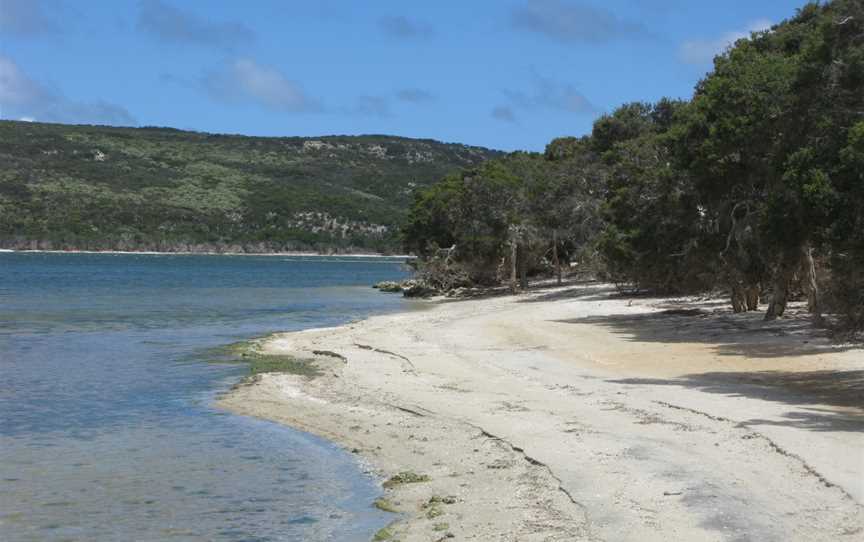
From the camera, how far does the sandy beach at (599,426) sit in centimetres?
947

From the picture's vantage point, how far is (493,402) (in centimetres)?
1672

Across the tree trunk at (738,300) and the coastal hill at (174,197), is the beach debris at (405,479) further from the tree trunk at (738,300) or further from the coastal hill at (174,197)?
the coastal hill at (174,197)

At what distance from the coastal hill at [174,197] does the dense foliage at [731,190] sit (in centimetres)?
10617

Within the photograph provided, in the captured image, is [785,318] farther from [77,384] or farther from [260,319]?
[260,319]

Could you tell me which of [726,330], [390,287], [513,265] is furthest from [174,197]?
[726,330]

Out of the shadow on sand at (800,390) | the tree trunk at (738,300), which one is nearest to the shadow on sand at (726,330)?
the tree trunk at (738,300)

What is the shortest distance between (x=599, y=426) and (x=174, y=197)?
6331 inches

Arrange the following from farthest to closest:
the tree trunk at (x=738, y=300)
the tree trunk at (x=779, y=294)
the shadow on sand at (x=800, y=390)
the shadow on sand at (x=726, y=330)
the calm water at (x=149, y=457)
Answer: the tree trunk at (x=738, y=300) < the tree trunk at (x=779, y=294) < the shadow on sand at (x=726, y=330) < the shadow on sand at (x=800, y=390) < the calm water at (x=149, y=457)

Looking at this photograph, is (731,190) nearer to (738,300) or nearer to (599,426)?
(738,300)

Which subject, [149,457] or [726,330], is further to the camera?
[726,330]

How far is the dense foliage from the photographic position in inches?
628

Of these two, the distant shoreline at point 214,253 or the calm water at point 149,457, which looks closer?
Result: the calm water at point 149,457

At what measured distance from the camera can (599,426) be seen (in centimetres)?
1384

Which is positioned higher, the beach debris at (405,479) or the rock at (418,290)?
the rock at (418,290)
